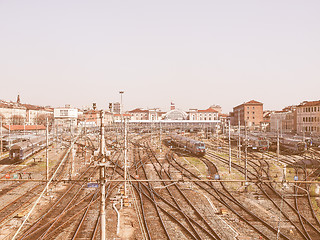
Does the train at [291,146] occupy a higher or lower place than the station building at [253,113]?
lower

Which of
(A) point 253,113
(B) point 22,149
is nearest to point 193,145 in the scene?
(B) point 22,149

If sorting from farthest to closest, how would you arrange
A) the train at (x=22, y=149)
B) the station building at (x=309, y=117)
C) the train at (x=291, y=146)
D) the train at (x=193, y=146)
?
1. the station building at (x=309, y=117)
2. the train at (x=291, y=146)
3. the train at (x=193, y=146)
4. the train at (x=22, y=149)

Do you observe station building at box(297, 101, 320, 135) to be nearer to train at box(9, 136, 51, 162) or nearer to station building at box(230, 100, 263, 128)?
station building at box(230, 100, 263, 128)

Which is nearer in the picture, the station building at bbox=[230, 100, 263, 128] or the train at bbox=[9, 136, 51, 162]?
the train at bbox=[9, 136, 51, 162]

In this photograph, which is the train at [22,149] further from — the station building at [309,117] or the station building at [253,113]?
the station building at [253,113]

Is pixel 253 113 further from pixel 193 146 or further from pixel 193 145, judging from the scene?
pixel 193 146

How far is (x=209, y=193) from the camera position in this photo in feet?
81.0

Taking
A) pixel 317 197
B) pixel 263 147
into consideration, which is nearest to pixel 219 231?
pixel 317 197

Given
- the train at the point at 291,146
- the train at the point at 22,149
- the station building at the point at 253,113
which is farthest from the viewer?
the station building at the point at 253,113

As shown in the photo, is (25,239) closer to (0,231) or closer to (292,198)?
(0,231)

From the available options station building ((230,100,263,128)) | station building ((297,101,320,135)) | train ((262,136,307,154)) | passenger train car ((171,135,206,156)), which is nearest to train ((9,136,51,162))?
passenger train car ((171,135,206,156))

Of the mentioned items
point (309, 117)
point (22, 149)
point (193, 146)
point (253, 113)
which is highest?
point (253, 113)

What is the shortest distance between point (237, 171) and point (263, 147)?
19654mm

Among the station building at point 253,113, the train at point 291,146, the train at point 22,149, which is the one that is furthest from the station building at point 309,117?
the train at point 22,149
